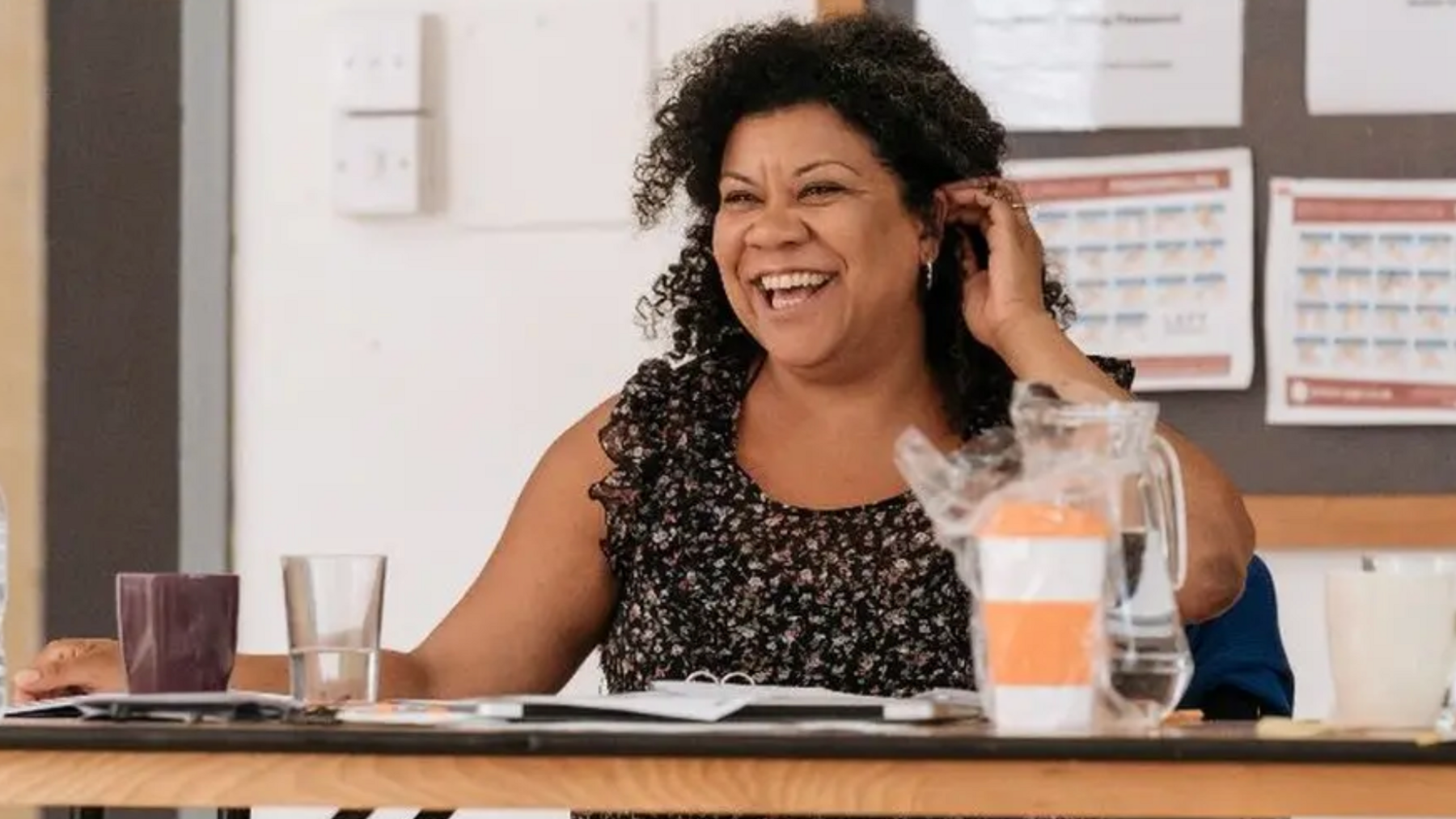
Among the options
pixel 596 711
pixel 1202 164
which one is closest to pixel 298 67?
pixel 1202 164

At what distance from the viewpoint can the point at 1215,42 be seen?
2.72 metres

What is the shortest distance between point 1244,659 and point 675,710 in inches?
30.6

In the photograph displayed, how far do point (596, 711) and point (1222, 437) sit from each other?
1.35m

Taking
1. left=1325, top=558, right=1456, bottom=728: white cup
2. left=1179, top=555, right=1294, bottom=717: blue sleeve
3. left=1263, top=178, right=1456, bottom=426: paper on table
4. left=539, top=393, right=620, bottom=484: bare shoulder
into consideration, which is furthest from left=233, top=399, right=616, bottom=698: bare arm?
left=1325, top=558, right=1456, bottom=728: white cup

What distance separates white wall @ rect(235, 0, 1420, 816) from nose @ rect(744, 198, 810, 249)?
1.80 feet

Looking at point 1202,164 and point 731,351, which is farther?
point 1202,164

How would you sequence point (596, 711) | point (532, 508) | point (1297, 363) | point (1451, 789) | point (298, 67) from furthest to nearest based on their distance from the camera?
1. point (298, 67)
2. point (1297, 363)
3. point (532, 508)
4. point (596, 711)
5. point (1451, 789)

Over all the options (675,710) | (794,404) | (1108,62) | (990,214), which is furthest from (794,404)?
(675,710)

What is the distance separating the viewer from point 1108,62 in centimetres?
273

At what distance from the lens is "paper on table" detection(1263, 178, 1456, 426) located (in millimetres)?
2668

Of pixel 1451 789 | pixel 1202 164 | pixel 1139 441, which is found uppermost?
pixel 1202 164

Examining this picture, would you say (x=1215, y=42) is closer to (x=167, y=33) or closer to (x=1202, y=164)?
(x=1202, y=164)

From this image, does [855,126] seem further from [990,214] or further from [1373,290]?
[1373,290]

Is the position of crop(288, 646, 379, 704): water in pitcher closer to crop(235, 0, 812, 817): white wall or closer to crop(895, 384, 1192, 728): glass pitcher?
crop(895, 384, 1192, 728): glass pitcher
